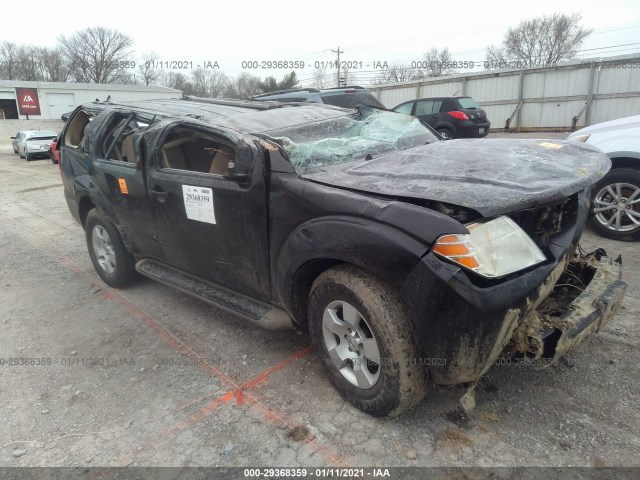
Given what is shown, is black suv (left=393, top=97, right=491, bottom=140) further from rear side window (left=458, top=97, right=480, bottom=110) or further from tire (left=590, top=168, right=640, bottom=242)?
tire (left=590, top=168, right=640, bottom=242)

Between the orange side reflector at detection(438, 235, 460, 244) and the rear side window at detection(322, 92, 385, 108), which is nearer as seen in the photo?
the orange side reflector at detection(438, 235, 460, 244)

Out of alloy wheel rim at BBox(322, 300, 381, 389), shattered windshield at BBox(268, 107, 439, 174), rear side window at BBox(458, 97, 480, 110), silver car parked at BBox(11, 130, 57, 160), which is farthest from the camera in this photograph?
silver car parked at BBox(11, 130, 57, 160)

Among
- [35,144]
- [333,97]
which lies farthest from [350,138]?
[35,144]

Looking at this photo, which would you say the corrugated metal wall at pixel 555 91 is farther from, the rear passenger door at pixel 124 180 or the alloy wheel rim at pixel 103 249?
the alloy wheel rim at pixel 103 249

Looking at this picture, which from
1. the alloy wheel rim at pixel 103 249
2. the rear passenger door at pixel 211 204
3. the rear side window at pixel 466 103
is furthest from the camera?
the rear side window at pixel 466 103

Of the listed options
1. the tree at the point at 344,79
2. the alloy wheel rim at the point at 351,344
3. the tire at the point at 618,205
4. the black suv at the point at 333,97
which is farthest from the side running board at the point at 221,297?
the tree at the point at 344,79

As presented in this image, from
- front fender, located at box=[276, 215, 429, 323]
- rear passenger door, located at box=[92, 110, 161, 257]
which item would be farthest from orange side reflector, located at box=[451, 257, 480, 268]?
rear passenger door, located at box=[92, 110, 161, 257]

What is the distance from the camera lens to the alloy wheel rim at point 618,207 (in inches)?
196

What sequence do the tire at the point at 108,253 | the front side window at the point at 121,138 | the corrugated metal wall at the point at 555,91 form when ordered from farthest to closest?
the corrugated metal wall at the point at 555,91, the tire at the point at 108,253, the front side window at the point at 121,138

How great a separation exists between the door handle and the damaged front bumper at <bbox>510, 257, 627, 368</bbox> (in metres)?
Result: 2.65

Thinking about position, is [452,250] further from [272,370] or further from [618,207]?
[618,207]

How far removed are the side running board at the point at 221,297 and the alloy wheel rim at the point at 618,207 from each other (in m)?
4.07

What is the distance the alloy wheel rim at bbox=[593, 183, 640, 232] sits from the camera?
4973mm

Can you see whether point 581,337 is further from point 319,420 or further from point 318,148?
point 318,148
